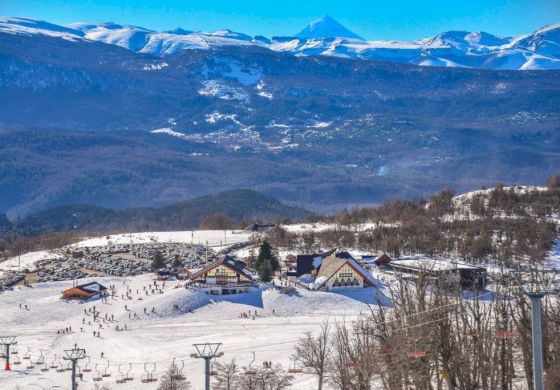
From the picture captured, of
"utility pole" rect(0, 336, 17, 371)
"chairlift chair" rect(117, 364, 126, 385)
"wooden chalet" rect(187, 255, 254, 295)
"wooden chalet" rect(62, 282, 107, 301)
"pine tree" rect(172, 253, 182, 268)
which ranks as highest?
"pine tree" rect(172, 253, 182, 268)

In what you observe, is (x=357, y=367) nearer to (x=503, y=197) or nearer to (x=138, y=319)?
(x=138, y=319)

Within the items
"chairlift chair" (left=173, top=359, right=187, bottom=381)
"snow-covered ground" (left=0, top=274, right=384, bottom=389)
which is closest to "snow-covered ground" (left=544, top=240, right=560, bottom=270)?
"snow-covered ground" (left=0, top=274, right=384, bottom=389)

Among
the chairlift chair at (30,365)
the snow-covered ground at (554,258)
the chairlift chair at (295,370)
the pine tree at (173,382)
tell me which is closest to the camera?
the pine tree at (173,382)

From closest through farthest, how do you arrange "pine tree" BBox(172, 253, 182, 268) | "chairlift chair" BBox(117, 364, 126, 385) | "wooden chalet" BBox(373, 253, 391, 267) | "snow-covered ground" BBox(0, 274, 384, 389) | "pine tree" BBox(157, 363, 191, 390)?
"pine tree" BBox(157, 363, 191, 390), "chairlift chair" BBox(117, 364, 126, 385), "snow-covered ground" BBox(0, 274, 384, 389), "wooden chalet" BBox(373, 253, 391, 267), "pine tree" BBox(172, 253, 182, 268)

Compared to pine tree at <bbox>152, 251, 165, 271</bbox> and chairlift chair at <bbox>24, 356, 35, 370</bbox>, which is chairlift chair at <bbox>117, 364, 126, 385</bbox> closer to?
chairlift chair at <bbox>24, 356, 35, 370</bbox>

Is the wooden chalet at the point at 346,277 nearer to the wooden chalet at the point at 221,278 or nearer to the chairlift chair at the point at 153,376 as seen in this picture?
the wooden chalet at the point at 221,278

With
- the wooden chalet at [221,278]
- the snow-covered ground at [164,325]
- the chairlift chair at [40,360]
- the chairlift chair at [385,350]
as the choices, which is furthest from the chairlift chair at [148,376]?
the wooden chalet at [221,278]

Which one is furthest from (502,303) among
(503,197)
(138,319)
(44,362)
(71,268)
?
(503,197)
